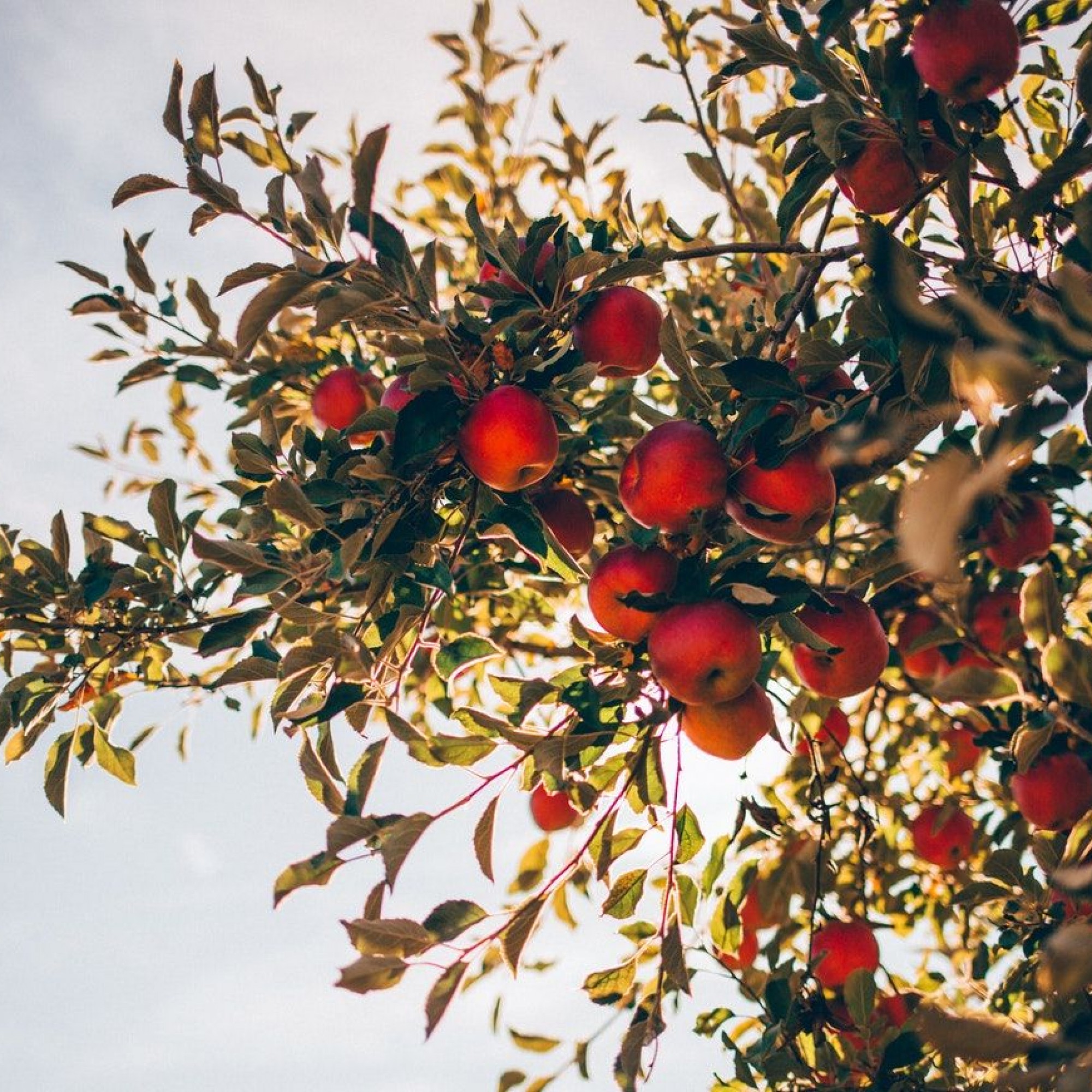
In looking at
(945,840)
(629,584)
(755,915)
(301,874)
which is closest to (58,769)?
(301,874)

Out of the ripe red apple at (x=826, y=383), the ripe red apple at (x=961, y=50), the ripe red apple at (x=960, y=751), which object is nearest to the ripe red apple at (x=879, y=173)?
the ripe red apple at (x=961, y=50)

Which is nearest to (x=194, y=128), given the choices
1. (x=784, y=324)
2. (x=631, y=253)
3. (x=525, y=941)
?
(x=631, y=253)

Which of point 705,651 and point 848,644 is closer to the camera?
point 705,651

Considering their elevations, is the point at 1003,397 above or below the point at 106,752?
below

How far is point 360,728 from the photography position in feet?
6.53

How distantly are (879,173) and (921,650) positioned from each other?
4.92ft

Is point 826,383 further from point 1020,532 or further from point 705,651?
point 1020,532

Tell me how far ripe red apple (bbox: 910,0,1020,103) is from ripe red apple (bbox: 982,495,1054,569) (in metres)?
1.26

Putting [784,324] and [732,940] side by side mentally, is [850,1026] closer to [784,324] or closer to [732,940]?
[732,940]

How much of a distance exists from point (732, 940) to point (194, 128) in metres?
2.03

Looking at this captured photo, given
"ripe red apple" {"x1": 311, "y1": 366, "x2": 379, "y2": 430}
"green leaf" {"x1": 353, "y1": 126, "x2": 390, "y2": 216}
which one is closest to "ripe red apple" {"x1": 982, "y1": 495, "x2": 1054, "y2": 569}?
"ripe red apple" {"x1": 311, "y1": 366, "x2": 379, "y2": 430}

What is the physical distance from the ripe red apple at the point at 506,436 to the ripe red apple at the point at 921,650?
5.17 ft

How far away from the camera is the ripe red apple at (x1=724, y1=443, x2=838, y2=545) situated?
67.2 inches

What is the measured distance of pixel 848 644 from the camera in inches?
75.1
